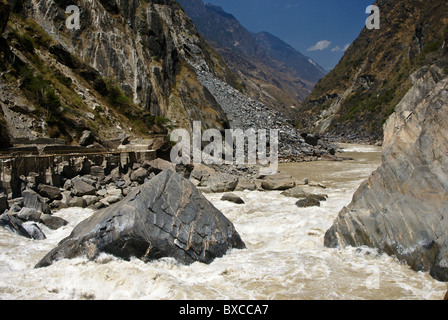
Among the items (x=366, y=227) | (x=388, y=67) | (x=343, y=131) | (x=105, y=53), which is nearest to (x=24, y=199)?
(x=366, y=227)

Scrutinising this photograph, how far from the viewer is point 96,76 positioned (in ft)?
79.4

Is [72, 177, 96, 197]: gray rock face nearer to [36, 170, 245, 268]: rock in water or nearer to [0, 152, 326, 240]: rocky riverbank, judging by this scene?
[0, 152, 326, 240]: rocky riverbank

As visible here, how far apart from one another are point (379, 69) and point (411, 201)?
79665mm

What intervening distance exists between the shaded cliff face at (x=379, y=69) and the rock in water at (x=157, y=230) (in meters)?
45.2

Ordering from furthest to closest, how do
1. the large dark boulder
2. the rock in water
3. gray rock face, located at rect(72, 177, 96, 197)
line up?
the large dark boulder → gray rock face, located at rect(72, 177, 96, 197) → the rock in water

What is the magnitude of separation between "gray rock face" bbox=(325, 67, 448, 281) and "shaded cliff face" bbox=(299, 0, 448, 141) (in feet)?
137

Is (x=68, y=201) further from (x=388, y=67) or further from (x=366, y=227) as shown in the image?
(x=388, y=67)

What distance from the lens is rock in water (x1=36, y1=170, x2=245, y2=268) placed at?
639 cm

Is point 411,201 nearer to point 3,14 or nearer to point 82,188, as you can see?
point 82,188

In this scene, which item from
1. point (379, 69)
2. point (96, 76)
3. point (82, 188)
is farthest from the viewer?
point (379, 69)

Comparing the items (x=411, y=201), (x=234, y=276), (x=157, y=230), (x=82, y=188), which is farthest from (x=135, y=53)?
(x=411, y=201)

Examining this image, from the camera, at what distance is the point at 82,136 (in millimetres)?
17281

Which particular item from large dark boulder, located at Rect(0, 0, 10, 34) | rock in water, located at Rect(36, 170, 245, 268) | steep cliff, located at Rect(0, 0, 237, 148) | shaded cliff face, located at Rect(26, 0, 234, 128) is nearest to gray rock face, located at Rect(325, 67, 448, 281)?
rock in water, located at Rect(36, 170, 245, 268)
